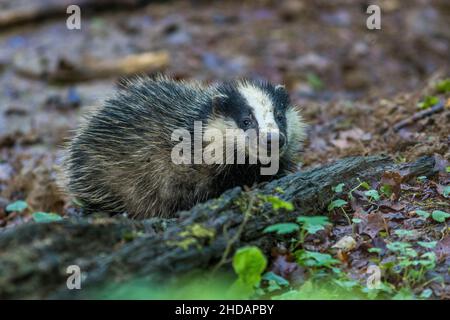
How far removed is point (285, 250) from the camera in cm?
525

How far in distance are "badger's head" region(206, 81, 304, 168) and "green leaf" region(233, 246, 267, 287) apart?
64.8 inches

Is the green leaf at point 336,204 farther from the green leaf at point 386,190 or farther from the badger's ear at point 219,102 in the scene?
the badger's ear at point 219,102

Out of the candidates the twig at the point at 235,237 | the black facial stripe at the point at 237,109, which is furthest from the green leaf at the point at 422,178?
the twig at the point at 235,237

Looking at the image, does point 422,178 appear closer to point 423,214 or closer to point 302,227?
point 423,214

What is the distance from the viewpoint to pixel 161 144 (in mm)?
6574

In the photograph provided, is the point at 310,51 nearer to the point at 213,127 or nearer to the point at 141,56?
the point at 141,56

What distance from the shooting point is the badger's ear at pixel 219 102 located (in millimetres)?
6379

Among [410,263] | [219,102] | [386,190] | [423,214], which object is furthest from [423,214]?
[219,102]

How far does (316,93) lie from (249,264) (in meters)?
8.60

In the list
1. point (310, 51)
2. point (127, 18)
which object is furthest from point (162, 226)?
point (127, 18)

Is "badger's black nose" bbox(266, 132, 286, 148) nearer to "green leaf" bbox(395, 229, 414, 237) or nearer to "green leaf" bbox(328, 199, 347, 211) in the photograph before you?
"green leaf" bbox(328, 199, 347, 211)

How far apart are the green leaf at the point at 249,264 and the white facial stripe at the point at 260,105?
5.64 ft

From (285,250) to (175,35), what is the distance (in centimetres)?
1002

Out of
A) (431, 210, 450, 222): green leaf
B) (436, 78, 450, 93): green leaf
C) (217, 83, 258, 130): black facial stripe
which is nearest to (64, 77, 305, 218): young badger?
(217, 83, 258, 130): black facial stripe
